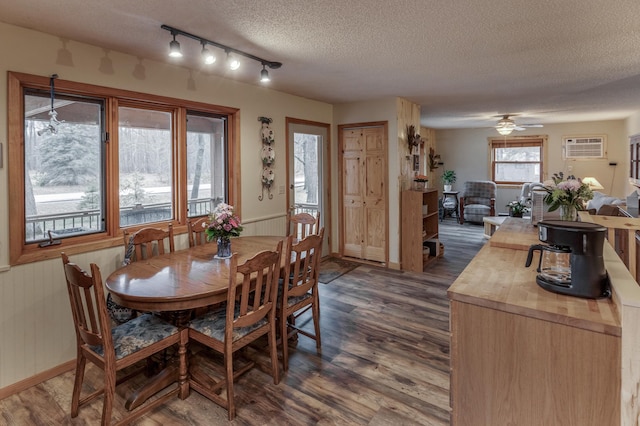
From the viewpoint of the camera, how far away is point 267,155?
4.28 m

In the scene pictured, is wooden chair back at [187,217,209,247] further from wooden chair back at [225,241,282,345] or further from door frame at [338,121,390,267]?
door frame at [338,121,390,267]

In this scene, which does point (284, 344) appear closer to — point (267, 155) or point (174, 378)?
point (174, 378)

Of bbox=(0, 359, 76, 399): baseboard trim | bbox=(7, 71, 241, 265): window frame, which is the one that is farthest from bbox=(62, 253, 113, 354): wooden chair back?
bbox=(0, 359, 76, 399): baseboard trim

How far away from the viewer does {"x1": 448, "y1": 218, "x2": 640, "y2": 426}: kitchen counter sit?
120 centimetres

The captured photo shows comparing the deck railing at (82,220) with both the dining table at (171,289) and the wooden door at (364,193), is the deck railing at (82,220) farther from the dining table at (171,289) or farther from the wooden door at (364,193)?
the wooden door at (364,193)

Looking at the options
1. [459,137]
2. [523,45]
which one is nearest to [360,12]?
[523,45]

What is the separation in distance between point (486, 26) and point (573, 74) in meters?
2.03

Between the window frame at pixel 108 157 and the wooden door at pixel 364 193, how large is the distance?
201cm

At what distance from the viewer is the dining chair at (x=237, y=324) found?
6.77ft

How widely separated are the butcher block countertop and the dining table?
1338 millimetres

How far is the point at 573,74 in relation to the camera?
375 centimetres

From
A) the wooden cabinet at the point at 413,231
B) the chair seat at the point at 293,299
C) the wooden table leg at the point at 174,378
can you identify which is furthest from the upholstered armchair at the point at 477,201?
the wooden table leg at the point at 174,378

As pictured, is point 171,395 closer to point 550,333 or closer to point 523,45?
point 550,333

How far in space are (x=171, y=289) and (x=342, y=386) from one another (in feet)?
4.26
